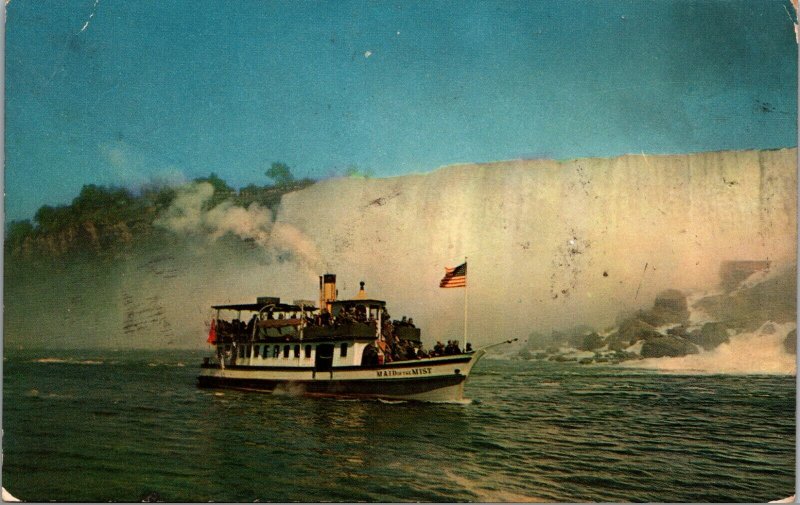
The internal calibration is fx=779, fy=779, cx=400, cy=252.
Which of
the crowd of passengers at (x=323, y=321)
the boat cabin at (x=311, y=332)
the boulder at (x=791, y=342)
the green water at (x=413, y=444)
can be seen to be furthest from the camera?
the crowd of passengers at (x=323, y=321)

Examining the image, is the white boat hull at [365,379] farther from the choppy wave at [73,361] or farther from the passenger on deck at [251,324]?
the choppy wave at [73,361]

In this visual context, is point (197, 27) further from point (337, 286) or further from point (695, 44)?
point (695, 44)

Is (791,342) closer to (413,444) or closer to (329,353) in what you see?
(413,444)

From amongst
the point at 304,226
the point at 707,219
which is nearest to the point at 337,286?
the point at 304,226

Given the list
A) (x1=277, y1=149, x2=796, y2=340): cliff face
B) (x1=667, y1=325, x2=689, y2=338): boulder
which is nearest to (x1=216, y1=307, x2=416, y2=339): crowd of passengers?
(x1=277, y1=149, x2=796, y2=340): cliff face

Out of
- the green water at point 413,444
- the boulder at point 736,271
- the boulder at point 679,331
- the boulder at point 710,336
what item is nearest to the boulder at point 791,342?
the green water at point 413,444

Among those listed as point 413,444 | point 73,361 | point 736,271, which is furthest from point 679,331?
point 73,361
